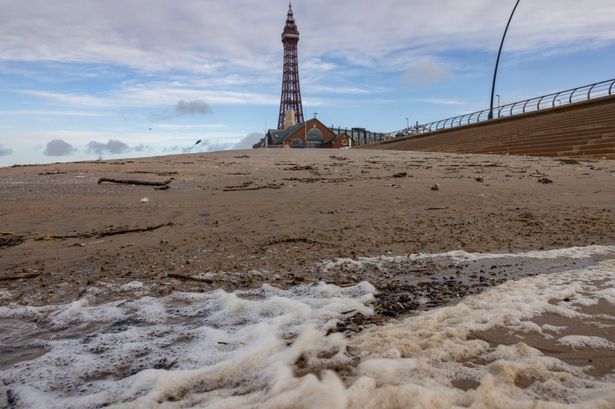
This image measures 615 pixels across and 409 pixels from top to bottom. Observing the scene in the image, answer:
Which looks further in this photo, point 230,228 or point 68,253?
point 230,228

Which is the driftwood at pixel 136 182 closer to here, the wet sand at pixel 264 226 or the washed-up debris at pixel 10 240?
the wet sand at pixel 264 226

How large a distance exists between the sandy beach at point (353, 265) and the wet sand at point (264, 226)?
2cm

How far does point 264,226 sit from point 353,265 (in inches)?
59.2

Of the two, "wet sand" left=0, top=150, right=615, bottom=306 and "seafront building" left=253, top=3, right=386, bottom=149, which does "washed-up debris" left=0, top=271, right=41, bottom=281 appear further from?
"seafront building" left=253, top=3, right=386, bottom=149

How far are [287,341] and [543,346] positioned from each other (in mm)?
1054

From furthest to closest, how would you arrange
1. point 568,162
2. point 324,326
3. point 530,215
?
point 568,162 < point 530,215 < point 324,326

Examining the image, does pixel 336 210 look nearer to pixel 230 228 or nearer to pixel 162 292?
pixel 230 228

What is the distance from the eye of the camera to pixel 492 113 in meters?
29.4

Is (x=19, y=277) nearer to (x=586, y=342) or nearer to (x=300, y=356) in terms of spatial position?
(x=300, y=356)

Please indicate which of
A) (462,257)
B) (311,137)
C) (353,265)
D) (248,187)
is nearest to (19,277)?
(353,265)

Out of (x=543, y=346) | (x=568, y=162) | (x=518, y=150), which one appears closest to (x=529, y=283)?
(x=543, y=346)

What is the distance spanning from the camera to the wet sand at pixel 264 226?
334cm

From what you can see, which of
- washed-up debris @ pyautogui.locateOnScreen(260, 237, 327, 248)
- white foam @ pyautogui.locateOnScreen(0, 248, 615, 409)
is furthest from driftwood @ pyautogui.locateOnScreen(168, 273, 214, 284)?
washed-up debris @ pyautogui.locateOnScreen(260, 237, 327, 248)

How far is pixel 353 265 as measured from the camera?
3465 mm
